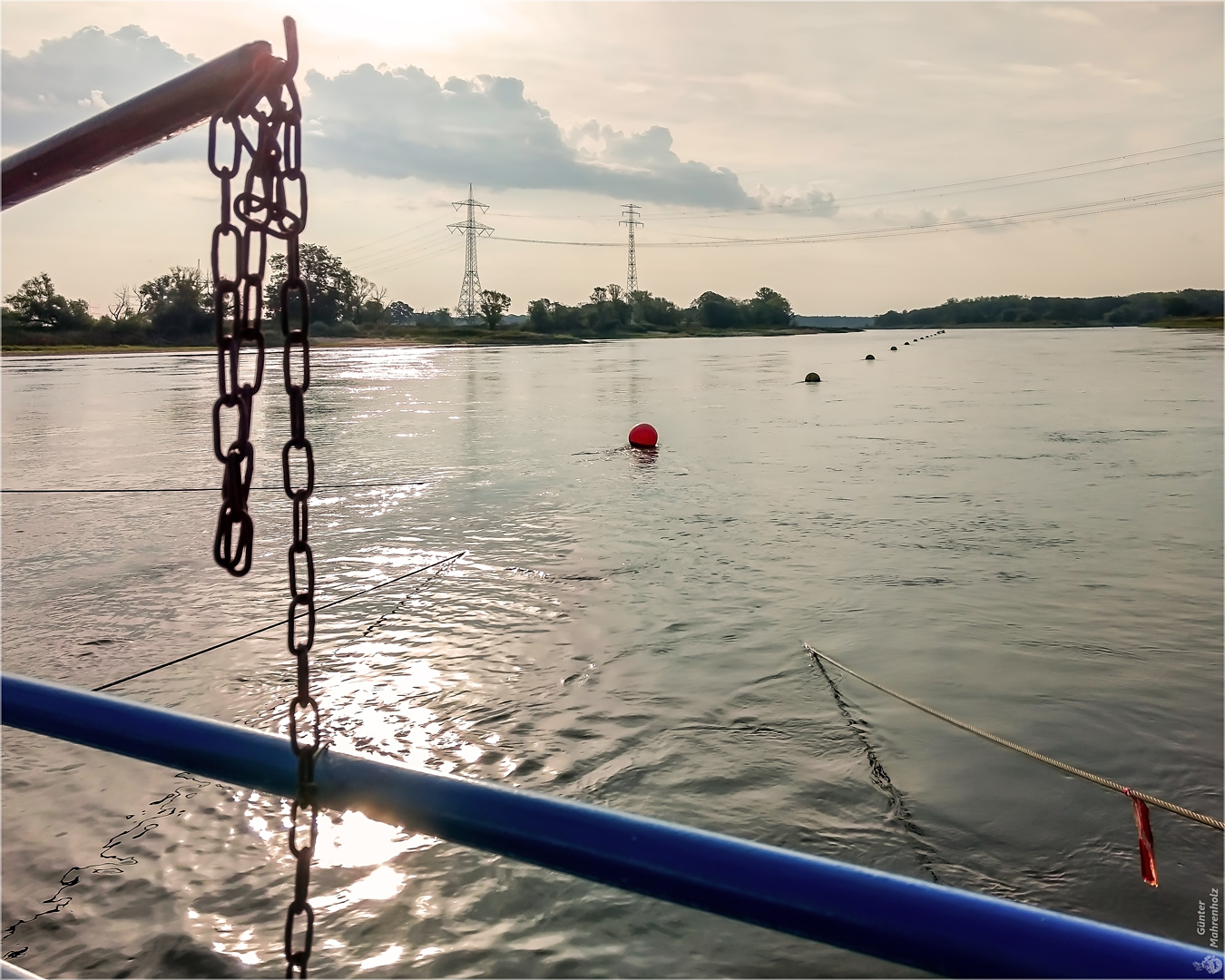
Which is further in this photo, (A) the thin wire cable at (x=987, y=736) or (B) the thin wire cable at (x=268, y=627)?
(B) the thin wire cable at (x=268, y=627)

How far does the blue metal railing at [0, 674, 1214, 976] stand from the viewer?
4.17 feet

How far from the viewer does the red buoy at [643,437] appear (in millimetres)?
15188

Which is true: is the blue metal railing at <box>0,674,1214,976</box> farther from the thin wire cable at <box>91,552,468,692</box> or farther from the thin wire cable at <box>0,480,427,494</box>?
the thin wire cable at <box>0,480,427,494</box>

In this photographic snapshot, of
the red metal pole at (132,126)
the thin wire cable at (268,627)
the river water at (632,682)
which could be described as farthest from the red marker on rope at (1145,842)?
the thin wire cable at (268,627)

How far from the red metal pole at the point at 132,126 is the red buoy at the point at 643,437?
40.7ft

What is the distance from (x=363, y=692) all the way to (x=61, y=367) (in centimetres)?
5461

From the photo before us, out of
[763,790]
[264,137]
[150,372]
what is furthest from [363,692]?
[150,372]

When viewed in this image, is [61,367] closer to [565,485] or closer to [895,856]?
[565,485]

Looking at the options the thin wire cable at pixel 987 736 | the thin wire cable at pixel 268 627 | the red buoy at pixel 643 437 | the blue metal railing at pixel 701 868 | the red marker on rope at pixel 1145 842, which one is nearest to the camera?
the blue metal railing at pixel 701 868

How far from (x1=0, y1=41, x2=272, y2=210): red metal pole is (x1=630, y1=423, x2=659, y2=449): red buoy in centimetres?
1241

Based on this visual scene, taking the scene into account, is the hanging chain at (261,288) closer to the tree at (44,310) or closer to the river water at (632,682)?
the river water at (632,682)

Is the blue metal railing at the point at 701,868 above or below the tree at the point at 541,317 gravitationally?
below

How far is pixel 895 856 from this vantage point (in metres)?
3.71

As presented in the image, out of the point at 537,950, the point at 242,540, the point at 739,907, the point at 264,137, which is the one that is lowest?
the point at 537,950
